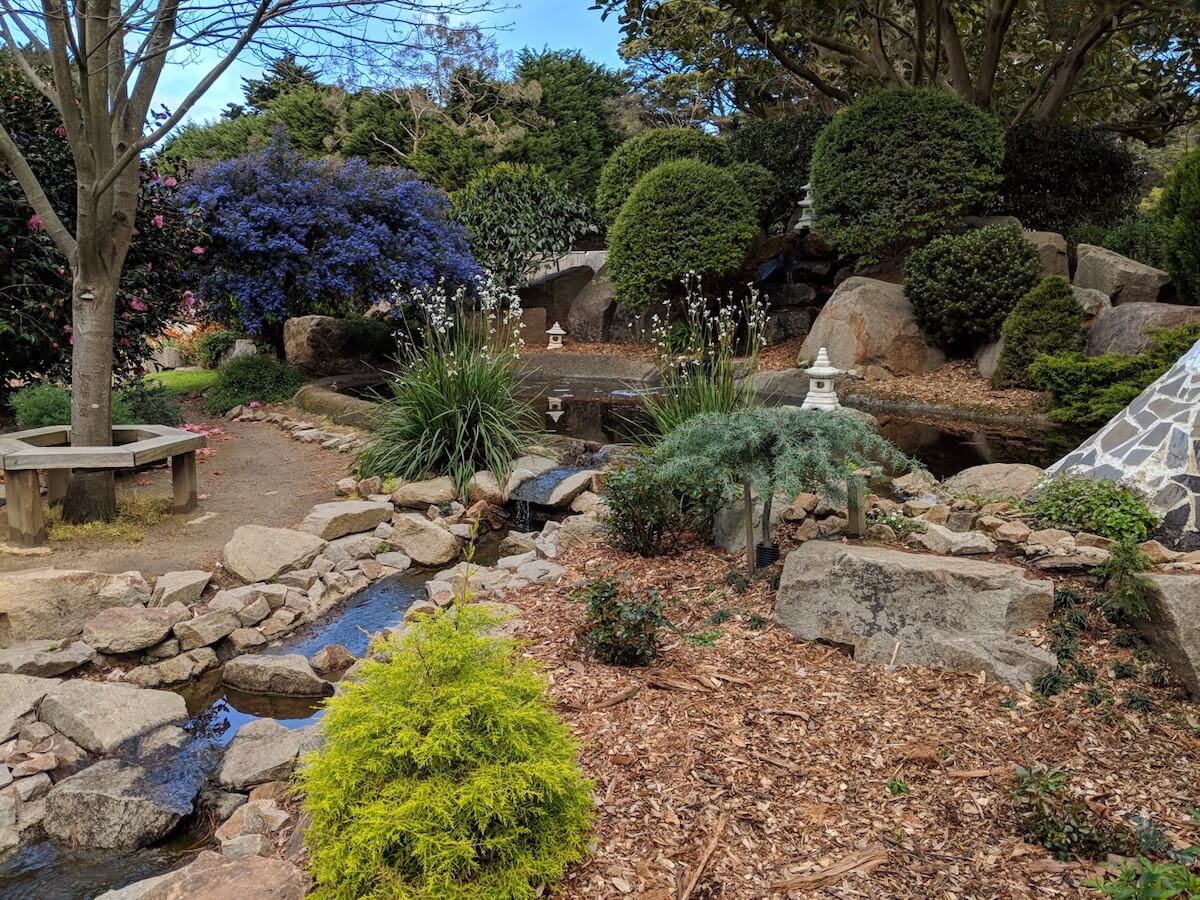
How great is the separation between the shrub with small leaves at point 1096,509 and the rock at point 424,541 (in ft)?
11.5

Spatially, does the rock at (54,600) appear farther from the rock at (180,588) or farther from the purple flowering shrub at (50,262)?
the purple flowering shrub at (50,262)

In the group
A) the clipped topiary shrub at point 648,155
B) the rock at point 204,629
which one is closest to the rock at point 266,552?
the rock at point 204,629

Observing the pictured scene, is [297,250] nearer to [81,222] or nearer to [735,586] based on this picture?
[81,222]

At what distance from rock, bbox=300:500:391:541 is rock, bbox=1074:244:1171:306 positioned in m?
10.1

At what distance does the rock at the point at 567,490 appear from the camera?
6523 millimetres

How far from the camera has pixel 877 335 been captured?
11289 millimetres

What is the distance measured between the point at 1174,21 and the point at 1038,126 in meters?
2.89

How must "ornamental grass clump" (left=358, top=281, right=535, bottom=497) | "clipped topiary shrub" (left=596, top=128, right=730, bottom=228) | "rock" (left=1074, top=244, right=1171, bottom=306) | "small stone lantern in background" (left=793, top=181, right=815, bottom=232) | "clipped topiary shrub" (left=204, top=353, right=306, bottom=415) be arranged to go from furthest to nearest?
"clipped topiary shrub" (left=596, top=128, right=730, bottom=228)
"small stone lantern in background" (left=793, top=181, right=815, bottom=232)
"rock" (left=1074, top=244, right=1171, bottom=306)
"clipped topiary shrub" (left=204, top=353, right=306, bottom=415)
"ornamental grass clump" (left=358, top=281, right=535, bottom=497)

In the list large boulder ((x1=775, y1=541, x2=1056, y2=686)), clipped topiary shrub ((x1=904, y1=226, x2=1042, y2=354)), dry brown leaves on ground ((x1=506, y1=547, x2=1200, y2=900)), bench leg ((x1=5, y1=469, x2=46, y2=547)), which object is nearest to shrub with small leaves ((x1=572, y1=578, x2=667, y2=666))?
dry brown leaves on ground ((x1=506, y1=547, x2=1200, y2=900))

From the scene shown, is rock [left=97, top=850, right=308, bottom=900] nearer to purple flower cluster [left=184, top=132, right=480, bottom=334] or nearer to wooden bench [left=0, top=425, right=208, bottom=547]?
wooden bench [left=0, top=425, right=208, bottom=547]

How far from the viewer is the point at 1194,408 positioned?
4.59 m

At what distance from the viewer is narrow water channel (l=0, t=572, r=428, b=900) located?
2832mm

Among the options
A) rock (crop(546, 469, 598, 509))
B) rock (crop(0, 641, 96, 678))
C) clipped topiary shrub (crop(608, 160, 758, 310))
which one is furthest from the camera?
clipped topiary shrub (crop(608, 160, 758, 310))

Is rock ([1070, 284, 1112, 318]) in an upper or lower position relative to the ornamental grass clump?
upper
